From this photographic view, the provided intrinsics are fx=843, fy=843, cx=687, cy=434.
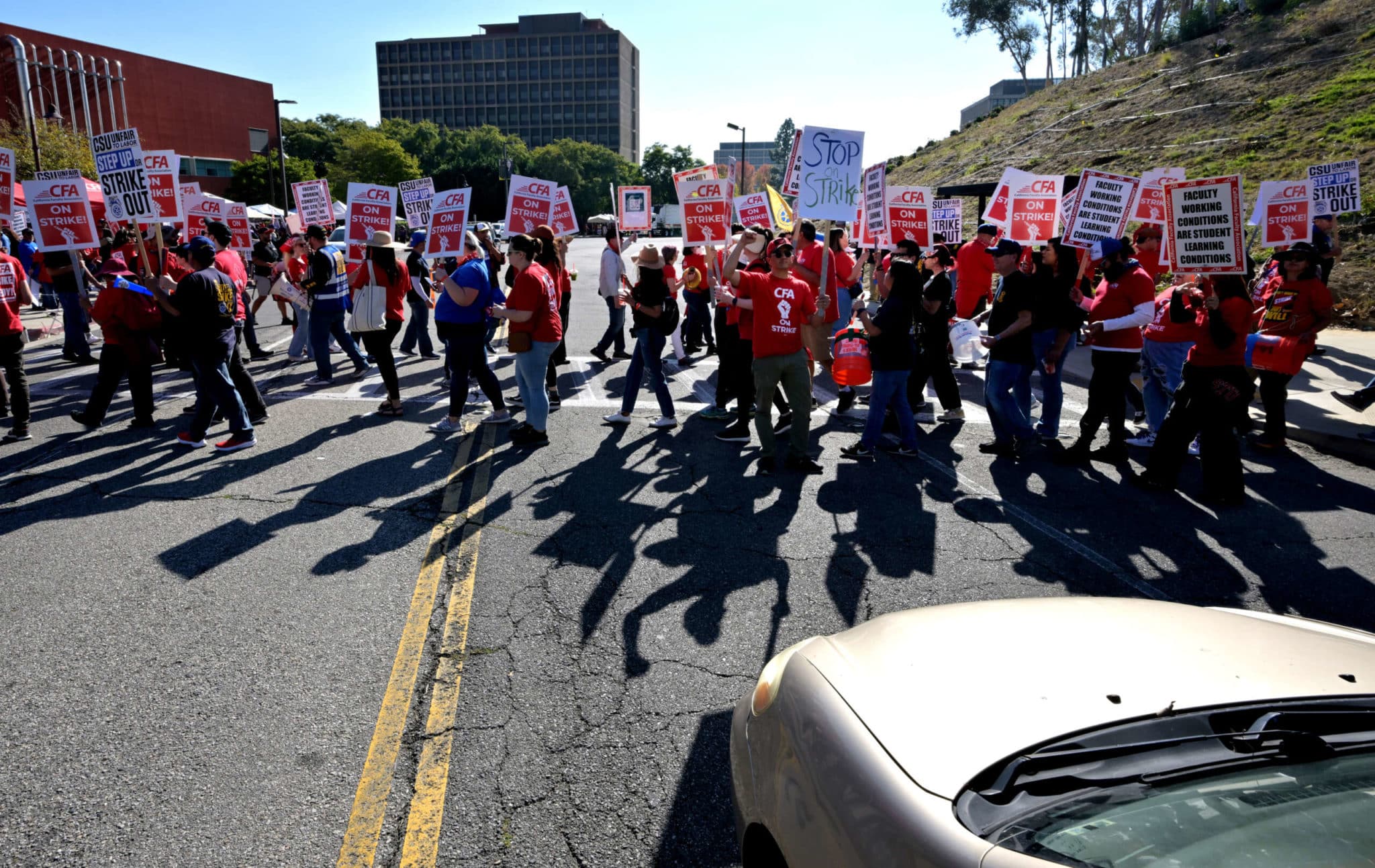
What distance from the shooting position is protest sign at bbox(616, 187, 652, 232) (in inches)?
595

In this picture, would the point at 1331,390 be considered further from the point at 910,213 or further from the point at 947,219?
the point at 947,219

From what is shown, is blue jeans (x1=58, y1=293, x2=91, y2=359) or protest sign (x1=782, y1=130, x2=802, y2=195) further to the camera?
blue jeans (x1=58, y1=293, x2=91, y2=359)

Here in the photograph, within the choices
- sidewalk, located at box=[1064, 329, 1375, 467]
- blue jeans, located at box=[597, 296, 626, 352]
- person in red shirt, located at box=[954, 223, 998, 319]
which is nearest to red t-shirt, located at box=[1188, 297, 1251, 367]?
sidewalk, located at box=[1064, 329, 1375, 467]

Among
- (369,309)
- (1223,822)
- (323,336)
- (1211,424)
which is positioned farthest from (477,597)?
(323,336)

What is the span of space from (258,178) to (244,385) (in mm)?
70025

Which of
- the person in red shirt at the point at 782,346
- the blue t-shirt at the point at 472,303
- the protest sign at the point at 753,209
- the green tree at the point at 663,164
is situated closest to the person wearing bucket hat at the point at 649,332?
the person in red shirt at the point at 782,346

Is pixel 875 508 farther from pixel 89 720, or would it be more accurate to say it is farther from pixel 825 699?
pixel 89 720

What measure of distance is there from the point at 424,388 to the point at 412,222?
237 inches

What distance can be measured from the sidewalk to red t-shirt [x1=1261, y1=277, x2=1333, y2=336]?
1.29 m

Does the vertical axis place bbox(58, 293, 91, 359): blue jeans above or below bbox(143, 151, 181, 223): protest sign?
below

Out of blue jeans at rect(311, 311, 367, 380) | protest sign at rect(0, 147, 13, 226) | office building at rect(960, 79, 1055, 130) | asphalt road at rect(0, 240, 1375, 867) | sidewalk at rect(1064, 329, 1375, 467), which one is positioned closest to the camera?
asphalt road at rect(0, 240, 1375, 867)

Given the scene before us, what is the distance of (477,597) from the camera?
4.83 meters

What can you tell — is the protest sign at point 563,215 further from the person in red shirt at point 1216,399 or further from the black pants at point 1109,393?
the person in red shirt at point 1216,399

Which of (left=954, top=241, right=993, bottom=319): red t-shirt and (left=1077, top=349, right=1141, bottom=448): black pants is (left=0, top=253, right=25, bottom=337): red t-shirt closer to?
(left=1077, top=349, right=1141, bottom=448): black pants
